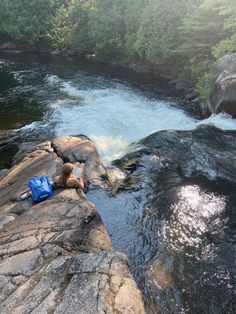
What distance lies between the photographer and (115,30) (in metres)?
28.2

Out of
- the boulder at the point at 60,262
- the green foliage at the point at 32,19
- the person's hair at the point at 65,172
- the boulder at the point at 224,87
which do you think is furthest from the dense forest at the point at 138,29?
the boulder at the point at 60,262

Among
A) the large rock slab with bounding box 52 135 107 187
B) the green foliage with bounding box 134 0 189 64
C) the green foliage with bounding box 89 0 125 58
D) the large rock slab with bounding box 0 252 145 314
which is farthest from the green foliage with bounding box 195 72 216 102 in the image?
the large rock slab with bounding box 0 252 145 314

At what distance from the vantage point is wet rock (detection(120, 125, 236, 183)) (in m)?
11.7

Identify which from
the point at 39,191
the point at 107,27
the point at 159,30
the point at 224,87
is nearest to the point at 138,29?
the point at 159,30

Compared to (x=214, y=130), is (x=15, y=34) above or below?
below

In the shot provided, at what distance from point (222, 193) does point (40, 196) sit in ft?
15.3

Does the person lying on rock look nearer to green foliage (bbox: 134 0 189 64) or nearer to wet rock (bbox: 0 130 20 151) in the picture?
wet rock (bbox: 0 130 20 151)

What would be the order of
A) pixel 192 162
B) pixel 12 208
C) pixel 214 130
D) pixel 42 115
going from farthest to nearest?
pixel 42 115 → pixel 214 130 → pixel 192 162 → pixel 12 208

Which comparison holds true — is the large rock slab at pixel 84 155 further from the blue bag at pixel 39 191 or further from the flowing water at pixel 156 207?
the blue bag at pixel 39 191

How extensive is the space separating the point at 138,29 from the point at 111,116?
1086 cm

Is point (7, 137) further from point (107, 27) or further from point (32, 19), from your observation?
point (32, 19)

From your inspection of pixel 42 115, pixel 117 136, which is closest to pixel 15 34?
pixel 42 115

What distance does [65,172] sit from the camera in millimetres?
9297

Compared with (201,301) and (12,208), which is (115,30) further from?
(201,301)
